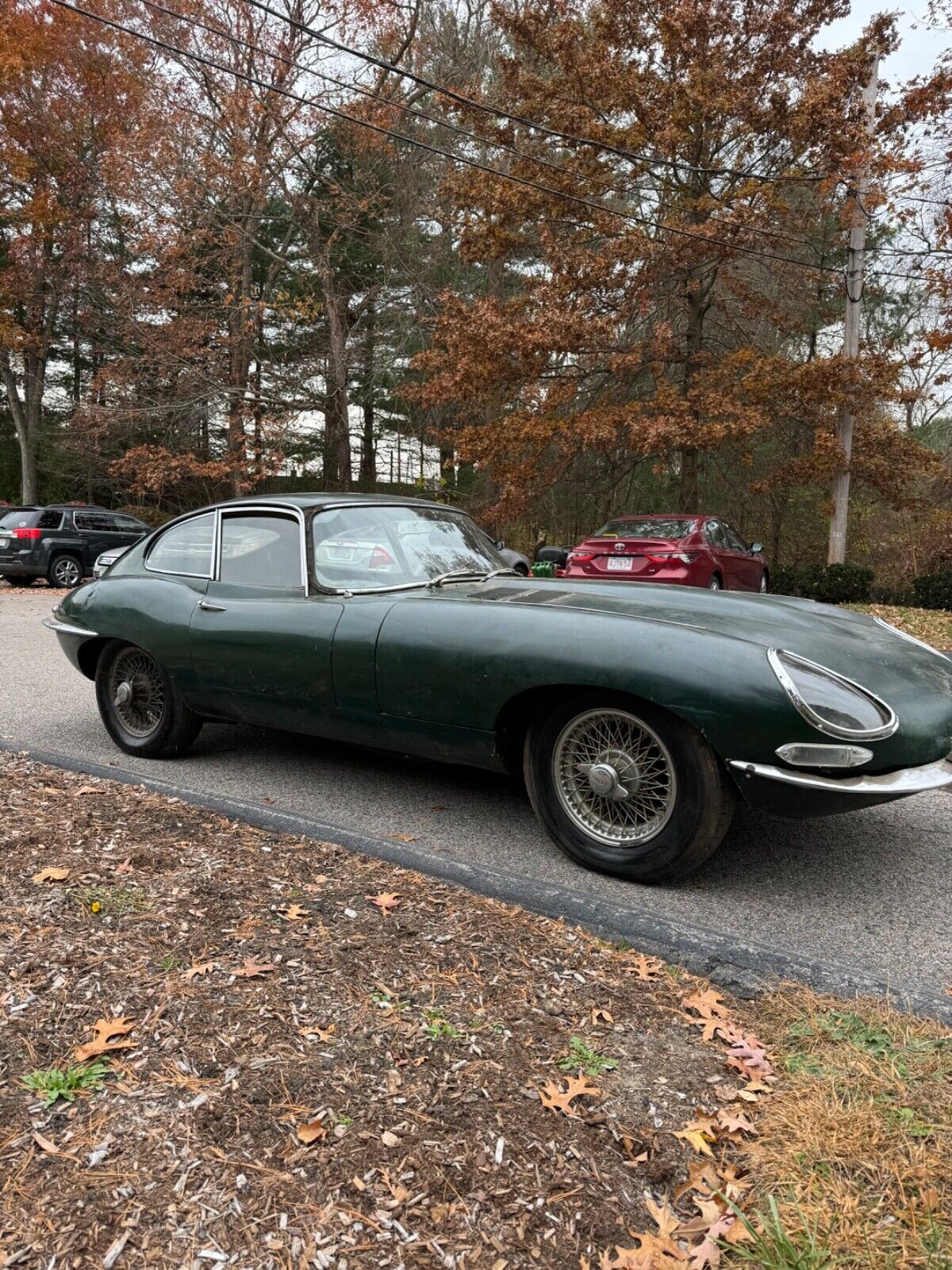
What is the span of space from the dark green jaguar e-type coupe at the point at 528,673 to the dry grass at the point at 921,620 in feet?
26.7

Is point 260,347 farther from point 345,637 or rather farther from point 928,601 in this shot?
point 345,637

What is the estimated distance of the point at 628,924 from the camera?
9.46 feet

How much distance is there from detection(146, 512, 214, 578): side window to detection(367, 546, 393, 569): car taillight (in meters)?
1.00

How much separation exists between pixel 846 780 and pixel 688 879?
74 cm

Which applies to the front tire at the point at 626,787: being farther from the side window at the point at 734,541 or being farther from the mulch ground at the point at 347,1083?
the side window at the point at 734,541

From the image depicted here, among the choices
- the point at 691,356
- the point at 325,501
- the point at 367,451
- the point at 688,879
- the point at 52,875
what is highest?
the point at 691,356

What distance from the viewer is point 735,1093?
2.00 m

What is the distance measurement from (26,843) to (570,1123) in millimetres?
2383

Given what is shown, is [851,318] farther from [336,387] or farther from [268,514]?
[268,514]

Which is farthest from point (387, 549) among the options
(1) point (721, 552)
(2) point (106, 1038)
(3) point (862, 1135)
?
(1) point (721, 552)

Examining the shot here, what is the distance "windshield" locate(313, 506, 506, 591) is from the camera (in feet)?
14.0

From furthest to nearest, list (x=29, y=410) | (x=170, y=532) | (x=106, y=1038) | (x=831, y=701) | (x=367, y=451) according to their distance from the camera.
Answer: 1. (x=367, y=451)
2. (x=29, y=410)
3. (x=170, y=532)
4. (x=831, y=701)
5. (x=106, y=1038)

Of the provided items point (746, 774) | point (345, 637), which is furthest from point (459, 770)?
point (746, 774)

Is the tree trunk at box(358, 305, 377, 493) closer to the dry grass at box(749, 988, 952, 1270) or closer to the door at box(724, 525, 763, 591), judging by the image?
the door at box(724, 525, 763, 591)
